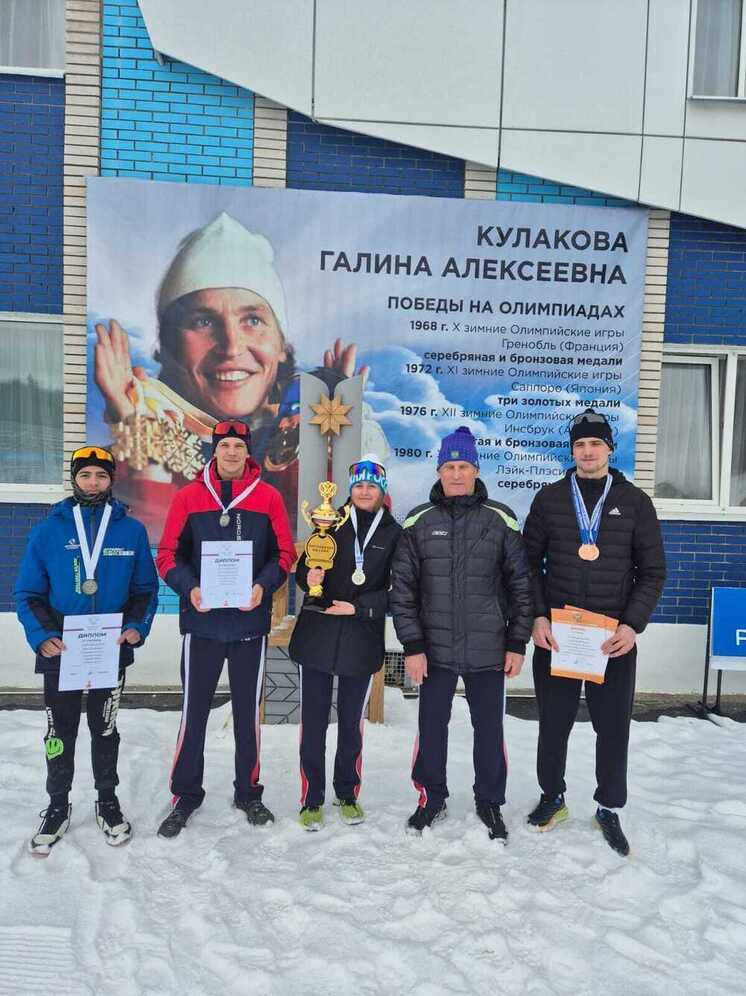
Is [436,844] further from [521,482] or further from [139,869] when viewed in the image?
[521,482]

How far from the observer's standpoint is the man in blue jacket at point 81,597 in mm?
3340

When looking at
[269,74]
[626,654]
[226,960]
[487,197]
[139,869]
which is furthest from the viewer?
[487,197]

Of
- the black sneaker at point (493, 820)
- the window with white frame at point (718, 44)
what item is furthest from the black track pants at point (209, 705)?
the window with white frame at point (718, 44)

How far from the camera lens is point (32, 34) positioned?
603cm

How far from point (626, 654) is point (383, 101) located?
4855 millimetres

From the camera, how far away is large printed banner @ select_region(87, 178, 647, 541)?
591cm

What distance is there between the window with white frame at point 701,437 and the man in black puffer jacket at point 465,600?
3.69 m

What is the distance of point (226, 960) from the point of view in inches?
106

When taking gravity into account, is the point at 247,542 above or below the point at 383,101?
below

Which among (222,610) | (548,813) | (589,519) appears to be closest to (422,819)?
(548,813)

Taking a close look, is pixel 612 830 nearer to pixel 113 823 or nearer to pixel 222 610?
pixel 222 610

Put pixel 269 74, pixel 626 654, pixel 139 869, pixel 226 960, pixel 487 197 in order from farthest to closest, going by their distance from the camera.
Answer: pixel 487 197 → pixel 269 74 → pixel 626 654 → pixel 139 869 → pixel 226 960

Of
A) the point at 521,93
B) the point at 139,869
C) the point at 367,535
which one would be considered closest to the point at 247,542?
the point at 367,535

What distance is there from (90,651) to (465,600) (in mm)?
1818
